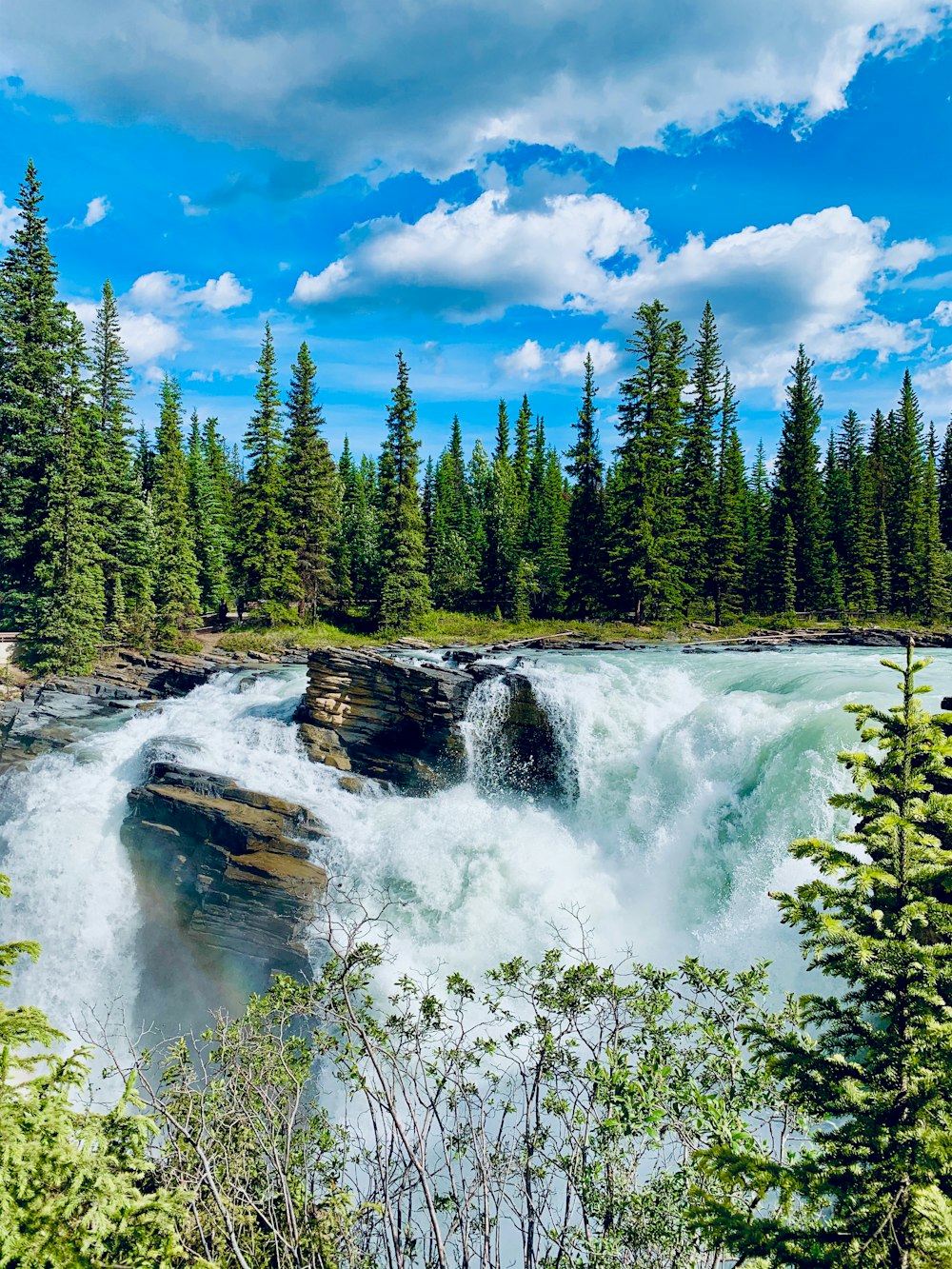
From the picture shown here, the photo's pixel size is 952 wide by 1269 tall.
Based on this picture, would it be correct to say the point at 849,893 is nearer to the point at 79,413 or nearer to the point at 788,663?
the point at 788,663

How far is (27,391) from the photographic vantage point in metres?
31.9

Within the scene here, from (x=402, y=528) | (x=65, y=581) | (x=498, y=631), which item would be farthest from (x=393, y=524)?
(x=65, y=581)

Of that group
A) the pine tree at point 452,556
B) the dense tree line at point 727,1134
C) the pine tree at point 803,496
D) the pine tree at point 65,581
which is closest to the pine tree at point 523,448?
the pine tree at point 452,556

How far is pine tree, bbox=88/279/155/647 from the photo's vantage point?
34312mm

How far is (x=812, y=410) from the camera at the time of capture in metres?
49.5

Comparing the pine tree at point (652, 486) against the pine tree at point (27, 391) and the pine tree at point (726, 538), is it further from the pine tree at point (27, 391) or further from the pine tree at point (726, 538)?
→ the pine tree at point (27, 391)

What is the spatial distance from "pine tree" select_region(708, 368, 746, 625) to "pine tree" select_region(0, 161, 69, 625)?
33.4 m

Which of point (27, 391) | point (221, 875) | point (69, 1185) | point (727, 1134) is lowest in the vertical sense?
point (221, 875)

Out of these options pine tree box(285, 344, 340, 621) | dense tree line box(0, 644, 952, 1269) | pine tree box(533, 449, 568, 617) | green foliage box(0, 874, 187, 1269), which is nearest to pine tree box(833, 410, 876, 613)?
pine tree box(533, 449, 568, 617)

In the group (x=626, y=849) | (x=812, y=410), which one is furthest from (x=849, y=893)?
(x=812, y=410)

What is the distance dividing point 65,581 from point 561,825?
2282 cm

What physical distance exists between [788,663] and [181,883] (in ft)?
57.7

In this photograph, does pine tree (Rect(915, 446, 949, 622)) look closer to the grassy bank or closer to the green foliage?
the grassy bank

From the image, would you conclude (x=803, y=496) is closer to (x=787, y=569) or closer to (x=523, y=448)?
(x=787, y=569)
